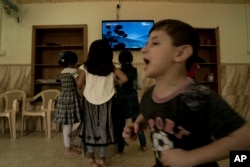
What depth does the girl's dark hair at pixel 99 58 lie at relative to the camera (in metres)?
1.99

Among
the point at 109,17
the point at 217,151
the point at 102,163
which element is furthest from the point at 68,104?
the point at 109,17

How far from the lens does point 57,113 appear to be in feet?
8.31

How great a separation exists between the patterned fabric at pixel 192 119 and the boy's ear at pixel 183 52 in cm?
8

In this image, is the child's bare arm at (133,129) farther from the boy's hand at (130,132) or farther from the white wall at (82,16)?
the white wall at (82,16)

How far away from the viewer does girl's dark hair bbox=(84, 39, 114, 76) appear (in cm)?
199

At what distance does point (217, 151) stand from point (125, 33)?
13.1ft

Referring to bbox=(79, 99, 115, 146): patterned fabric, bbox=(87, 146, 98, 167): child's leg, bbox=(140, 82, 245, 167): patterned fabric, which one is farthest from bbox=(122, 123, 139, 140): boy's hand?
bbox=(87, 146, 98, 167): child's leg

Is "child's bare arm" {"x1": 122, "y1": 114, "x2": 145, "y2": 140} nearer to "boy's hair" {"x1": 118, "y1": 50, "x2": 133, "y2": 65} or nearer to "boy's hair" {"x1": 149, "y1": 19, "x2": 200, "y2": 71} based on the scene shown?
"boy's hair" {"x1": 149, "y1": 19, "x2": 200, "y2": 71}

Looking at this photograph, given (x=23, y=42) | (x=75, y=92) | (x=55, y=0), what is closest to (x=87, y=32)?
(x=55, y=0)

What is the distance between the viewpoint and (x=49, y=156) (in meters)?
2.46

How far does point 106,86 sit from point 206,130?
1.52m

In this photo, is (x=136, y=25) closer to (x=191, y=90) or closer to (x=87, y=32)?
(x=87, y=32)

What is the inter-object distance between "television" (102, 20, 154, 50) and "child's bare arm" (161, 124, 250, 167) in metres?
3.90

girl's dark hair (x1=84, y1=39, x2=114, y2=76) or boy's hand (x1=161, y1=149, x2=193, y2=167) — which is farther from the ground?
girl's dark hair (x1=84, y1=39, x2=114, y2=76)
